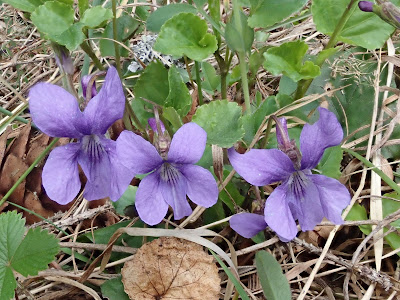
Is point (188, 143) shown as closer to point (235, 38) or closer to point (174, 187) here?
point (174, 187)

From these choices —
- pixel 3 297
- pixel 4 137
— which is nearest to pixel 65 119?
pixel 3 297

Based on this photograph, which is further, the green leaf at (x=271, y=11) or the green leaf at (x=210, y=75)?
the green leaf at (x=210, y=75)

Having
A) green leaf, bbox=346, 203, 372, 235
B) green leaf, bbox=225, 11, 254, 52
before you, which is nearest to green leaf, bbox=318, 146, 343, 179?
green leaf, bbox=346, 203, 372, 235

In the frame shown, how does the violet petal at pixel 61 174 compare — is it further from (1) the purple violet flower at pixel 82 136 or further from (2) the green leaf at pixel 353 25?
(2) the green leaf at pixel 353 25

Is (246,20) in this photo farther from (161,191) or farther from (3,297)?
(3,297)

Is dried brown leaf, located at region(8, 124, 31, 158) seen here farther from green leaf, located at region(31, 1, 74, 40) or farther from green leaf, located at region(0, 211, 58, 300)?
green leaf, located at region(31, 1, 74, 40)

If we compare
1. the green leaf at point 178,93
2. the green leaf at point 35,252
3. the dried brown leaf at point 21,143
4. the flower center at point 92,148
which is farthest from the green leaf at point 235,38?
the dried brown leaf at point 21,143

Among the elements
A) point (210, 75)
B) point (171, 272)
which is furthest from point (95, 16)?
point (171, 272)
